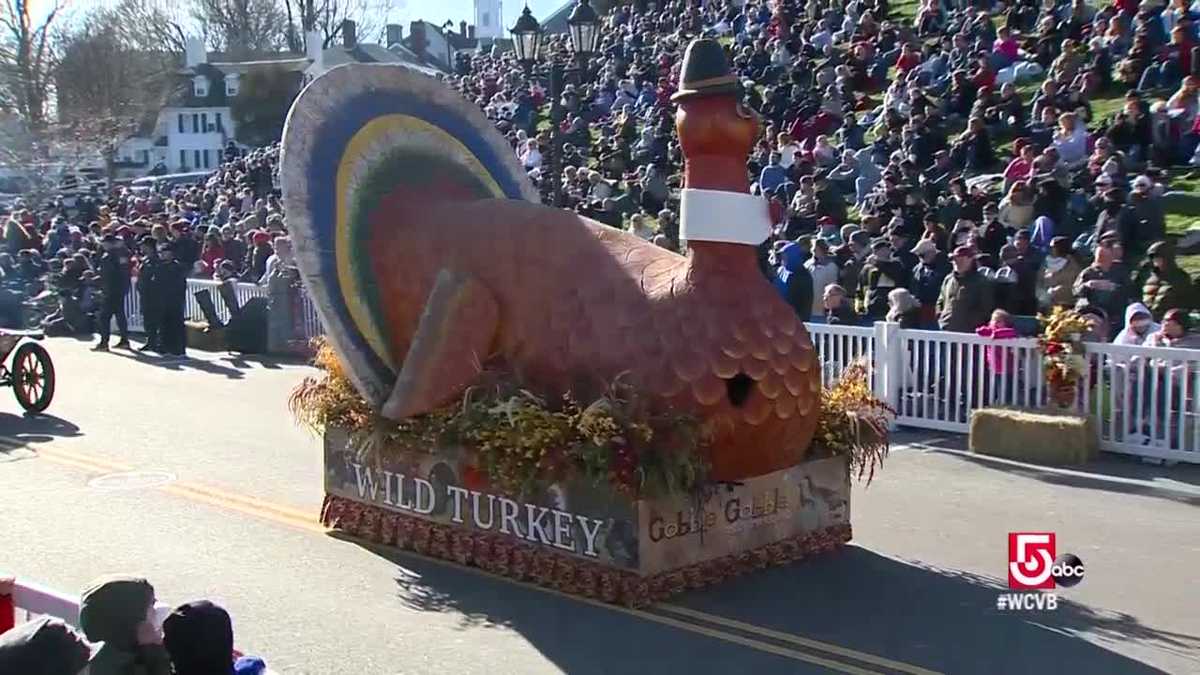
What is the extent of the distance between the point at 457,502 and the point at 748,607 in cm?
191

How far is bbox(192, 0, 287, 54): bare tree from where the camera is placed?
81.1m

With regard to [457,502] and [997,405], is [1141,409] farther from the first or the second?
[457,502]

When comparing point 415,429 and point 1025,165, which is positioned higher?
point 1025,165

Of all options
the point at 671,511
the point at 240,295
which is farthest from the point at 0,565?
the point at 240,295

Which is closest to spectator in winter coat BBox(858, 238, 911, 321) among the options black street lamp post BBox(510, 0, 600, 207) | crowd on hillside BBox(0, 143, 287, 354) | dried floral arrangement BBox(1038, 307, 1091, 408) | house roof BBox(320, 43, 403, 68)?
dried floral arrangement BBox(1038, 307, 1091, 408)

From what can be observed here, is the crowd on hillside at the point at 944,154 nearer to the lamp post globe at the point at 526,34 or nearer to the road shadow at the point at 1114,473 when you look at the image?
the road shadow at the point at 1114,473

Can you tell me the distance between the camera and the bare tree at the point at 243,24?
8112cm

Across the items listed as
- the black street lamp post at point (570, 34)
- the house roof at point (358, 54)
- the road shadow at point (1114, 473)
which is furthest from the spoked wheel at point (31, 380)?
the house roof at point (358, 54)

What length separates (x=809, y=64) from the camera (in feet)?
76.9

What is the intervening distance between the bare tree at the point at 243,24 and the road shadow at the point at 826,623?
7723cm

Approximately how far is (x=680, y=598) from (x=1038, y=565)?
216 cm

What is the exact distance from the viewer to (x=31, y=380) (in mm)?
13734

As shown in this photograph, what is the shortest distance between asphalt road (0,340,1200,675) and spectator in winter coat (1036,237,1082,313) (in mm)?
2028

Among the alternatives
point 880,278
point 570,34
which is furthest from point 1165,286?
point 570,34
